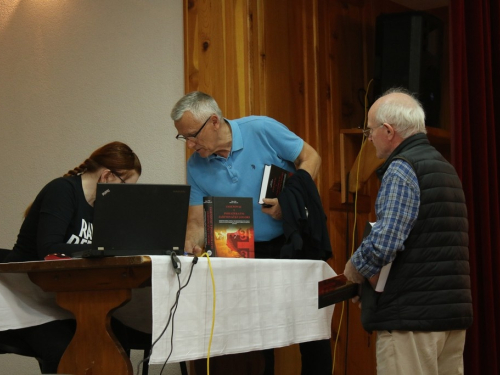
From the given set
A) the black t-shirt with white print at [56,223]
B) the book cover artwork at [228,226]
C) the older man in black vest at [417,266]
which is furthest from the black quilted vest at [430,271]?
the black t-shirt with white print at [56,223]

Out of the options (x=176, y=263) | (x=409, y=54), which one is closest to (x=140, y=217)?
(x=176, y=263)

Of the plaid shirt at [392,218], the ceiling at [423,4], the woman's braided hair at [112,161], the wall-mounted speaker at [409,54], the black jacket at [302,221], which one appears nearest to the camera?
the plaid shirt at [392,218]

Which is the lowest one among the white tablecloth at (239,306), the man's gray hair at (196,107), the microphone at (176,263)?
the white tablecloth at (239,306)

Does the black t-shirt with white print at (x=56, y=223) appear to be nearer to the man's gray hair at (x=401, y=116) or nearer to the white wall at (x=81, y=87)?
the white wall at (x=81, y=87)

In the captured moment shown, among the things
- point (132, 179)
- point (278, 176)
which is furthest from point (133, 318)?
point (278, 176)

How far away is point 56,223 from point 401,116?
4.47 ft

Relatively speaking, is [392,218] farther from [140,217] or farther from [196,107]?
[196,107]

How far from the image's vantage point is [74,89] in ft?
12.7

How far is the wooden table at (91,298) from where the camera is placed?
2.17 meters

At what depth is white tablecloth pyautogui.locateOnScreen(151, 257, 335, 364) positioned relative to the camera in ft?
6.88

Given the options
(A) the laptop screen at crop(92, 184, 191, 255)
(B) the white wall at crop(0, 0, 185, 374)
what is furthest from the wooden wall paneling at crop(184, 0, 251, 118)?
(A) the laptop screen at crop(92, 184, 191, 255)

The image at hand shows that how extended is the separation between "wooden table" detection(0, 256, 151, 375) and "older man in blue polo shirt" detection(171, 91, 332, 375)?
759 mm

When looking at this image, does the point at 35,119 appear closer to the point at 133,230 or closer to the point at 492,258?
the point at 133,230

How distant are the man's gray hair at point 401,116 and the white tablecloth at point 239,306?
599mm
